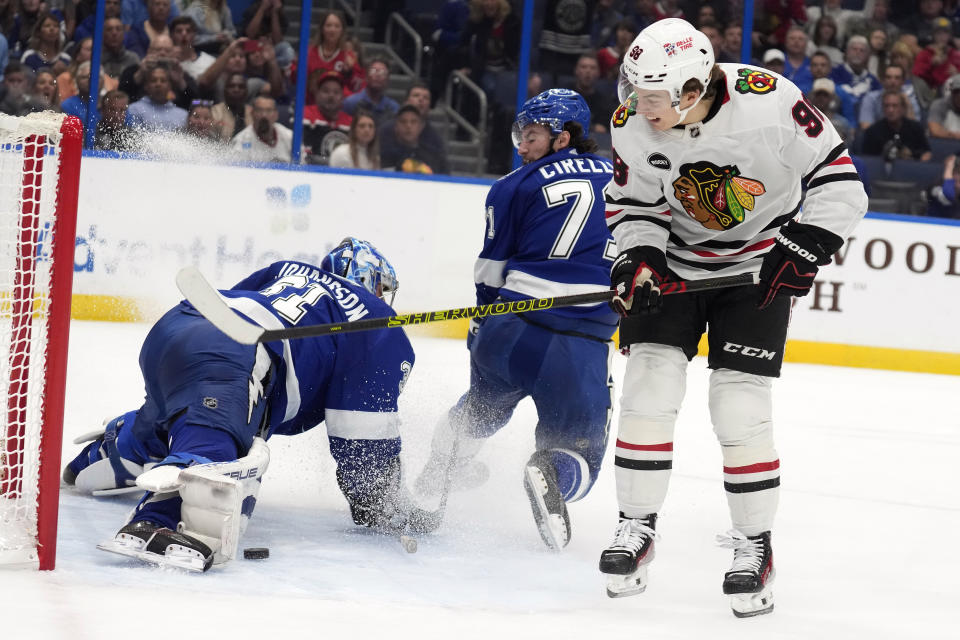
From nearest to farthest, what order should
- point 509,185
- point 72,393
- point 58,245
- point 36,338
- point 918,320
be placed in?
point 58,245 → point 36,338 → point 509,185 → point 72,393 → point 918,320

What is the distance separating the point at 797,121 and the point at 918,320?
501 centimetres

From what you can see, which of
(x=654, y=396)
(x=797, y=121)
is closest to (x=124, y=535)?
(x=654, y=396)

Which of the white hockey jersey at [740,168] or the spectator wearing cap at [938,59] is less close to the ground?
the spectator wearing cap at [938,59]

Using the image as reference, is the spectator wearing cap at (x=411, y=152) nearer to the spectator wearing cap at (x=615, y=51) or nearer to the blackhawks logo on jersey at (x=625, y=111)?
the spectator wearing cap at (x=615, y=51)

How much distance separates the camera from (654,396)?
8.46ft

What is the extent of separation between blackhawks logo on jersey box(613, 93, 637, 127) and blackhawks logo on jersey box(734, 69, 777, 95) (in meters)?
0.20

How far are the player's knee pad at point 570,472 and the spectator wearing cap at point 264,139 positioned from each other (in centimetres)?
441

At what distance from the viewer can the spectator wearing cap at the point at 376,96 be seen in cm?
747

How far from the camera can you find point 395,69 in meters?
7.53

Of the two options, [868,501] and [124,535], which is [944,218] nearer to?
[868,501]

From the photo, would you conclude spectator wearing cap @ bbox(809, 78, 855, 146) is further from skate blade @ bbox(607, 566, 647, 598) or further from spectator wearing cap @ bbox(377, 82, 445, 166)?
skate blade @ bbox(607, 566, 647, 598)

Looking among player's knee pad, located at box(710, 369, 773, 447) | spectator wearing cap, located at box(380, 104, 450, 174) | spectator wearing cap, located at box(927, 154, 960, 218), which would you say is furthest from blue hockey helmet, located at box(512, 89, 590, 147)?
spectator wearing cap, located at box(927, 154, 960, 218)

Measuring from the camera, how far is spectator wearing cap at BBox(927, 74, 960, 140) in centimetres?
787

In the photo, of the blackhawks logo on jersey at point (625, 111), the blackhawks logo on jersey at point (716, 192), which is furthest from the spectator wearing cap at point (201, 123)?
the blackhawks logo on jersey at point (716, 192)
